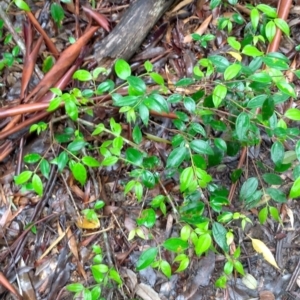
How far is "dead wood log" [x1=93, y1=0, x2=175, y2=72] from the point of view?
192 cm

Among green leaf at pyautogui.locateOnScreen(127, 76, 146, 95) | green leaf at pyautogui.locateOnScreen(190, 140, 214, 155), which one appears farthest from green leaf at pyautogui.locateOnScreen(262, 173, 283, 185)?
green leaf at pyautogui.locateOnScreen(127, 76, 146, 95)

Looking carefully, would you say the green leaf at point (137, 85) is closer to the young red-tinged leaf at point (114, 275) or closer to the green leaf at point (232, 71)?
the green leaf at point (232, 71)

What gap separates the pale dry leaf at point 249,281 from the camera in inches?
69.8

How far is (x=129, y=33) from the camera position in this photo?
1.94 metres

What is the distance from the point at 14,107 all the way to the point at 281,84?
111 cm

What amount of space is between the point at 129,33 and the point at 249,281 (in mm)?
1227

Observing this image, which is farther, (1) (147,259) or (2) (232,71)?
(1) (147,259)

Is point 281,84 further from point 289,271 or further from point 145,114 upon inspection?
point 289,271

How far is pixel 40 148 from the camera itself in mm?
1890

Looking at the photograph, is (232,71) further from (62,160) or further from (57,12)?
(57,12)

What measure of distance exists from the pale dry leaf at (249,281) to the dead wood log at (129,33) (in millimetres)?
1097

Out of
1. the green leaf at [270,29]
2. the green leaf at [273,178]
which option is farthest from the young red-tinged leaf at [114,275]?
the green leaf at [270,29]

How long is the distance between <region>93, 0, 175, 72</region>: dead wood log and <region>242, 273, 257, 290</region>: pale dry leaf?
1.10 meters

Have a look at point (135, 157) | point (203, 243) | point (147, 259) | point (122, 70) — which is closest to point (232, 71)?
point (122, 70)
